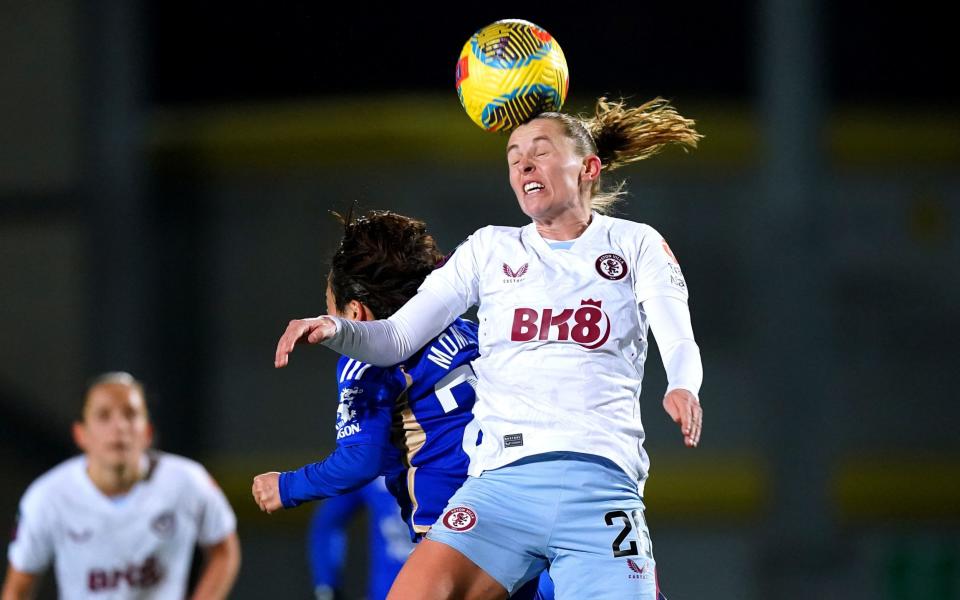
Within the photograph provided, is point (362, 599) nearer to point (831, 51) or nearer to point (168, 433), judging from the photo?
point (168, 433)

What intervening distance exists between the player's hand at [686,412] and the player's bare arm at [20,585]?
3.09 metres

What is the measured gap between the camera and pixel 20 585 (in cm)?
474

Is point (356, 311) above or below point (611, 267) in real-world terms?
below

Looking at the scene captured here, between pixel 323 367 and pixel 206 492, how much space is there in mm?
4910

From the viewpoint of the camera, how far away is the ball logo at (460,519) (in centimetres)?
266

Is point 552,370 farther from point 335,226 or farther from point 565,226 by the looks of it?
point 335,226

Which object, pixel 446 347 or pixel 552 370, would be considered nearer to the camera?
pixel 552 370

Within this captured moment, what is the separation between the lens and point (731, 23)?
10906 millimetres

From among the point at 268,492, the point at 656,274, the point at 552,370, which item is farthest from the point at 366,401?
the point at 656,274

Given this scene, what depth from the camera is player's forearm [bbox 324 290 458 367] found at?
8.93 ft

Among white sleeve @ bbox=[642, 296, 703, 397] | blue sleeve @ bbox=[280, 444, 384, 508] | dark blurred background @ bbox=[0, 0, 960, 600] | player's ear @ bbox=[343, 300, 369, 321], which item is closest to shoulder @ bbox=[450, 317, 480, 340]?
player's ear @ bbox=[343, 300, 369, 321]

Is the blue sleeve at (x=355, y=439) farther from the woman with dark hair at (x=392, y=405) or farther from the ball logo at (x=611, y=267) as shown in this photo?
the ball logo at (x=611, y=267)

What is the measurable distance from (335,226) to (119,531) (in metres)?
4.96

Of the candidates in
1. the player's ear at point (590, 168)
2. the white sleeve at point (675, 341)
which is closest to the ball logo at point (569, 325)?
the white sleeve at point (675, 341)
